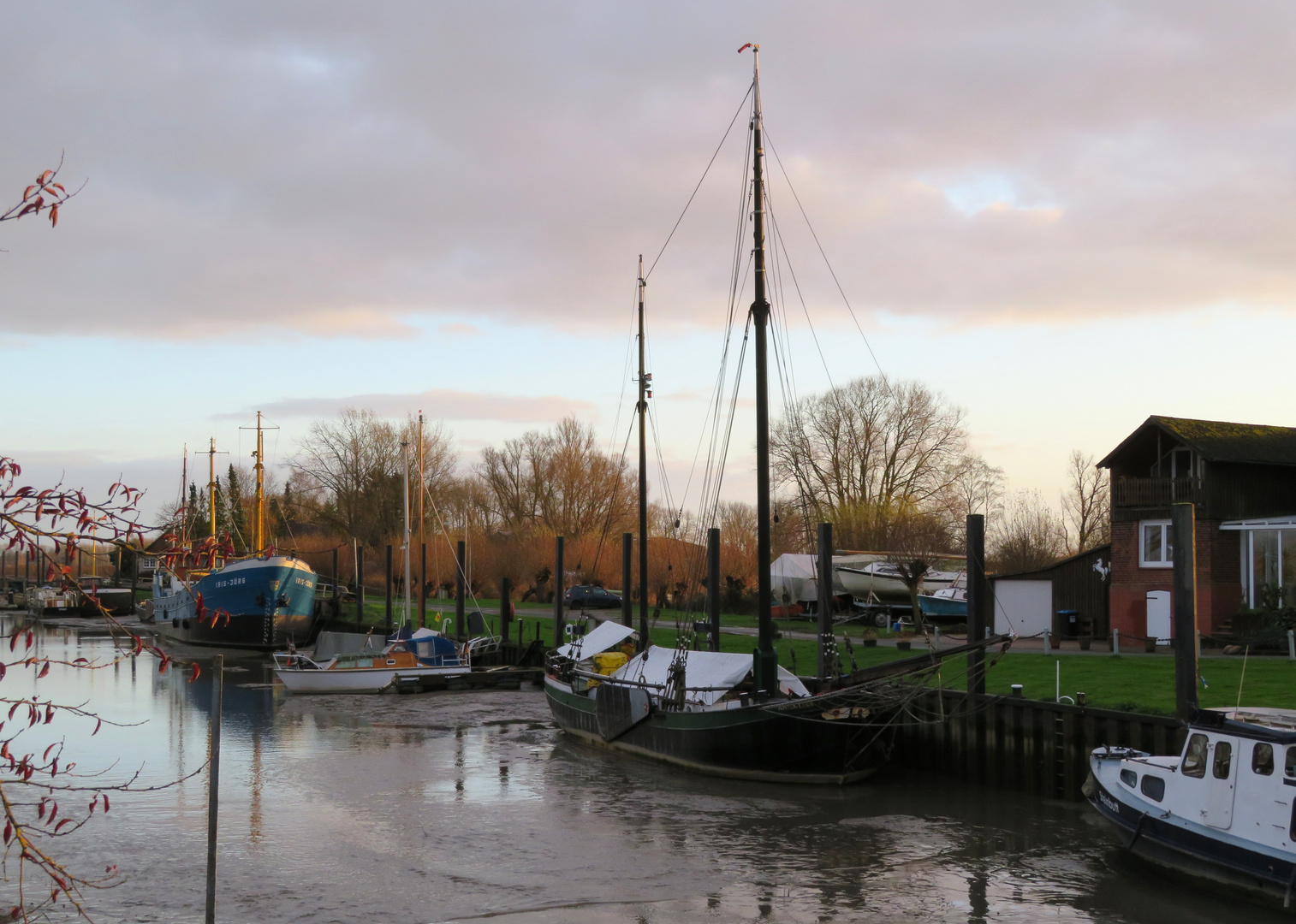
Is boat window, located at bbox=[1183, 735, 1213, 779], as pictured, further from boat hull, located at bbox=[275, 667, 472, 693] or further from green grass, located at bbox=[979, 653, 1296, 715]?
boat hull, located at bbox=[275, 667, 472, 693]

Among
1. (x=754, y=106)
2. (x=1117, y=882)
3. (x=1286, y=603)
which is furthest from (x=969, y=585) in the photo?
(x=1286, y=603)

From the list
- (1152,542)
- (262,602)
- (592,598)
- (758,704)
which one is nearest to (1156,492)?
(1152,542)

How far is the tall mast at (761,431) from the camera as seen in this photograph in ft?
70.8

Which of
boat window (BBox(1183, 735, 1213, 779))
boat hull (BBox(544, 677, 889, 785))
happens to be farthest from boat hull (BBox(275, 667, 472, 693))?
boat window (BBox(1183, 735, 1213, 779))

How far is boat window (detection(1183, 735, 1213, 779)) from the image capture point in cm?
1415

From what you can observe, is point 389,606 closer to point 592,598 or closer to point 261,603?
point 261,603

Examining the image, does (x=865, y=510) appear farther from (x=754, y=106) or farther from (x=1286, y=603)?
(x=754, y=106)

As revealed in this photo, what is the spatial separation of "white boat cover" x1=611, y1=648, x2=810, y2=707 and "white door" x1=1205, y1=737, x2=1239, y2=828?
9.27 metres

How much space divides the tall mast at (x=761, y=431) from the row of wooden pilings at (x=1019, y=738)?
2.76 metres

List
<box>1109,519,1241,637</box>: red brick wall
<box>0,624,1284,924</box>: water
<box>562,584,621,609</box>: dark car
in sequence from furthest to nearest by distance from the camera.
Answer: <box>562,584,621,609</box>: dark car
<box>1109,519,1241,637</box>: red brick wall
<box>0,624,1284,924</box>: water

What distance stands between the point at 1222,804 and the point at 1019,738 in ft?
19.6

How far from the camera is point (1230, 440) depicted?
3544cm

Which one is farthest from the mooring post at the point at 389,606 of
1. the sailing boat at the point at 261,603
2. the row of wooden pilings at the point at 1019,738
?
the row of wooden pilings at the point at 1019,738

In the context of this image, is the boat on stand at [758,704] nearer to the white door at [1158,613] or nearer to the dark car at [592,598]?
the white door at [1158,613]
